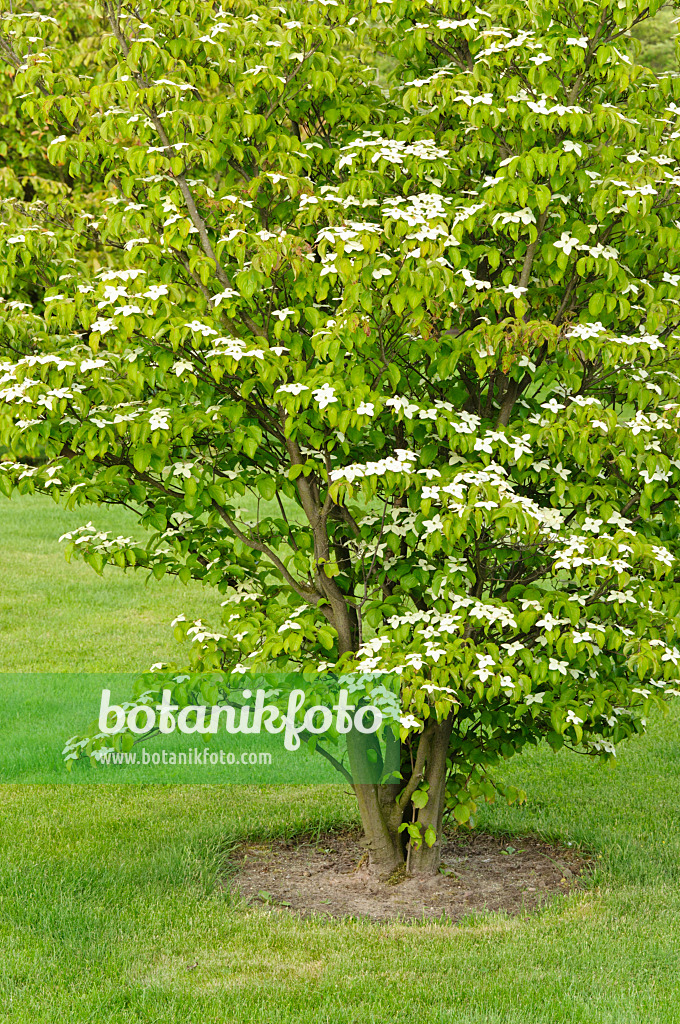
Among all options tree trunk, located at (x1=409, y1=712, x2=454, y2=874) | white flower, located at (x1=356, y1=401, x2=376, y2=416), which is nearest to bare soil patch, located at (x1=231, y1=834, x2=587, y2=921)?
tree trunk, located at (x1=409, y1=712, x2=454, y2=874)

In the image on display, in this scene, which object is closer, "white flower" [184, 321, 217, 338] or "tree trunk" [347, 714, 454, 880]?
"white flower" [184, 321, 217, 338]

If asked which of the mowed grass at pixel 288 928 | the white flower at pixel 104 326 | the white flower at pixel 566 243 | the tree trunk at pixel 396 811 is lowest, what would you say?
the mowed grass at pixel 288 928

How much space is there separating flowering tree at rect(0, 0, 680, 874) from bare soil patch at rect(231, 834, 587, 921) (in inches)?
9.9

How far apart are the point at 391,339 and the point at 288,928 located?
237 centimetres

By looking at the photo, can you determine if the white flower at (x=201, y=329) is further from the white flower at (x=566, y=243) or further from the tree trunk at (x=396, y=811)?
the tree trunk at (x=396, y=811)

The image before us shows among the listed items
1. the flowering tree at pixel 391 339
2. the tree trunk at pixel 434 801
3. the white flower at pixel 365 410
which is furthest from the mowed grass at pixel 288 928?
the white flower at pixel 365 410

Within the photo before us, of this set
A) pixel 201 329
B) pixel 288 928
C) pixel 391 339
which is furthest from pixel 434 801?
pixel 201 329

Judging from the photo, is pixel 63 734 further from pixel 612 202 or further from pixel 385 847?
pixel 612 202

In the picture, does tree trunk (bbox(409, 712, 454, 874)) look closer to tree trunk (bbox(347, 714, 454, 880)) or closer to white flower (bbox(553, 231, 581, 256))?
tree trunk (bbox(347, 714, 454, 880))

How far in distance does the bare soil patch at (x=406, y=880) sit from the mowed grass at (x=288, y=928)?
→ 12 cm

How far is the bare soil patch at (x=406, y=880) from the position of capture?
475cm

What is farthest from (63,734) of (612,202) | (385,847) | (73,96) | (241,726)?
(612,202)

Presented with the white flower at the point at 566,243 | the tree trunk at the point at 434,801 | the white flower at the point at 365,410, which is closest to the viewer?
the white flower at the point at 365,410

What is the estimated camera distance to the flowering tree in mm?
4047
